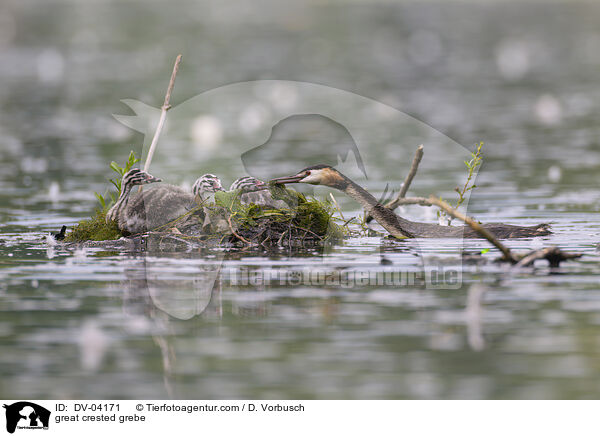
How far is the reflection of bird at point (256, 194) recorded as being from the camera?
12062 millimetres

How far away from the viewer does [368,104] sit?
28547 mm

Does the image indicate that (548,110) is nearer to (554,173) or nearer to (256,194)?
(554,173)

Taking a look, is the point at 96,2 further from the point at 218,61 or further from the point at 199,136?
the point at 199,136

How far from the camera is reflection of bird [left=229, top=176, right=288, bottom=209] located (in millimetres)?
12062

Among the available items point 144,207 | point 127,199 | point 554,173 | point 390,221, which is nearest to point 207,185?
point 144,207

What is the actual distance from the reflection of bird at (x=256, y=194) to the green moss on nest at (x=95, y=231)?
1.39 m

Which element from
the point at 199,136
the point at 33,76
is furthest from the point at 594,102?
the point at 33,76

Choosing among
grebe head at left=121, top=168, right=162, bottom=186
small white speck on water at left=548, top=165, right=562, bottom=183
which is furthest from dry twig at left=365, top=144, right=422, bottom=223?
small white speck on water at left=548, top=165, right=562, bottom=183

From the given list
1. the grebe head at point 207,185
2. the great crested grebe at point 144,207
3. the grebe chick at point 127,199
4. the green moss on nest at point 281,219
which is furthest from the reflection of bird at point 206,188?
the grebe chick at point 127,199
